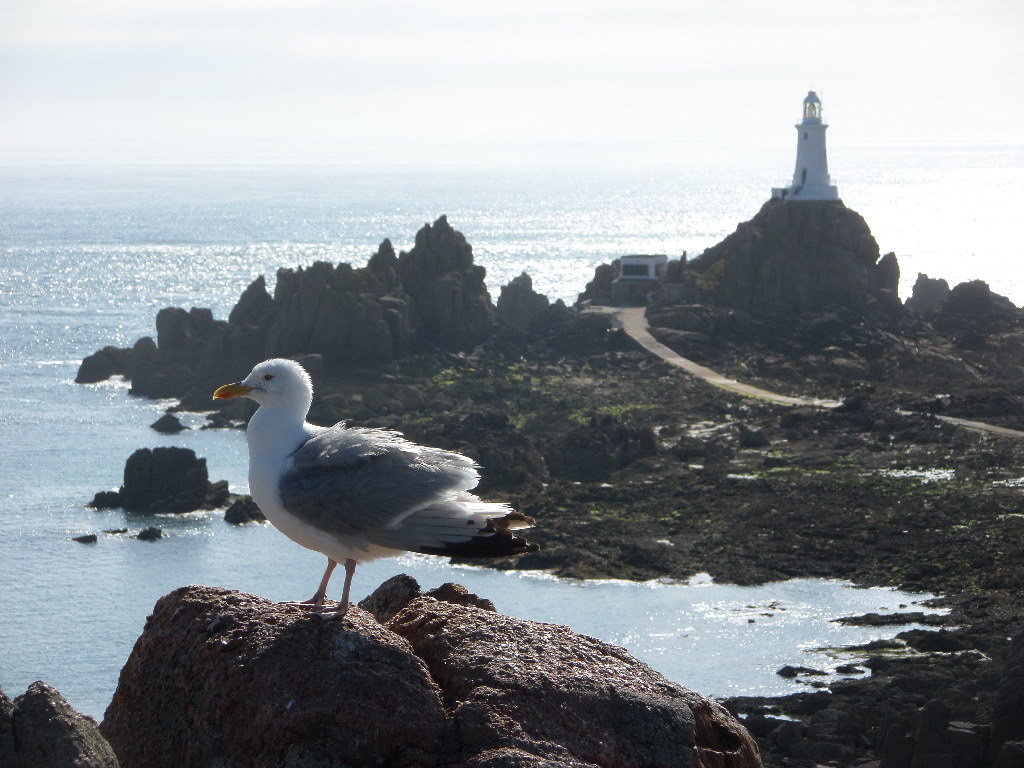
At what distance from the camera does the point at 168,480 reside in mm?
51188

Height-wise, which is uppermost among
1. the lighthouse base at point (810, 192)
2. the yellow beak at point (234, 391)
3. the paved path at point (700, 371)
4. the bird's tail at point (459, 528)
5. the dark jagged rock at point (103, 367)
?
the lighthouse base at point (810, 192)

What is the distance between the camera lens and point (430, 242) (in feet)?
261

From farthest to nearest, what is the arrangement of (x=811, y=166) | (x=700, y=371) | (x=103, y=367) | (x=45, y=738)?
1. (x=811, y=166)
2. (x=103, y=367)
3. (x=700, y=371)
4. (x=45, y=738)

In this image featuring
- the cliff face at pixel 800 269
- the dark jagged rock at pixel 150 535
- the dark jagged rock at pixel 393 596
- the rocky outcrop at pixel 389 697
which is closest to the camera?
the rocky outcrop at pixel 389 697

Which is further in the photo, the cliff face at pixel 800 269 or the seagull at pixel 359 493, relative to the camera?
the cliff face at pixel 800 269

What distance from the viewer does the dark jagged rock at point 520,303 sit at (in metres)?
86.3

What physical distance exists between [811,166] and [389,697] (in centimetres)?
8498

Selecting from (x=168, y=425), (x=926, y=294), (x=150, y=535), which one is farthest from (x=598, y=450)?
(x=926, y=294)

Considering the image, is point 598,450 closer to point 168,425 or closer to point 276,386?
point 168,425

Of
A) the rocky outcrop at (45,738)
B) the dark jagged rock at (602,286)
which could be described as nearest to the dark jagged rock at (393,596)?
the rocky outcrop at (45,738)

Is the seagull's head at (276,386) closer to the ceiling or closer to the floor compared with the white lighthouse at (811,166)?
closer to the floor

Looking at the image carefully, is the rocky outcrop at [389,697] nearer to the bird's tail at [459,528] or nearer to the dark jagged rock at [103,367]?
the bird's tail at [459,528]

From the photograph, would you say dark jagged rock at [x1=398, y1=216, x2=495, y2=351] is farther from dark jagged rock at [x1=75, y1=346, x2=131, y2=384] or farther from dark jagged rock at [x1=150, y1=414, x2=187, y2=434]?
dark jagged rock at [x1=75, y1=346, x2=131, y2=384]

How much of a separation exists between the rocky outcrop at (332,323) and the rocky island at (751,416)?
0.48 ft
